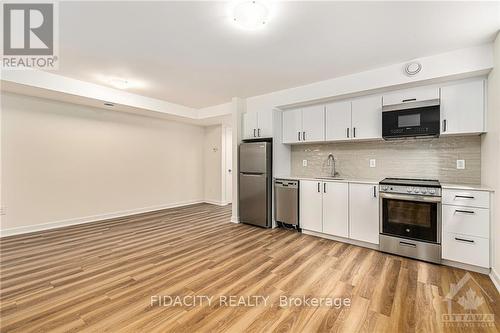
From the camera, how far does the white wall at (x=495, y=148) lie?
2264mm

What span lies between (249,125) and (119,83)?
2.42 meters

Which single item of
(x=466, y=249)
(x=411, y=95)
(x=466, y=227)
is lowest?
(x=466, y=249)

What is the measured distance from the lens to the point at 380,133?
3.35 metres

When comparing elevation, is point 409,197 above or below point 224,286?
above

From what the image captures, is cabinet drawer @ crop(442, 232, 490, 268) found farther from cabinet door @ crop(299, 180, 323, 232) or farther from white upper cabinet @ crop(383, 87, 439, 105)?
white upper cabinet @ crop(383, 87, 439, 105)

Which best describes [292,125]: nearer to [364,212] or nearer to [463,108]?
[364,212]

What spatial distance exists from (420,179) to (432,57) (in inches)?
64.2

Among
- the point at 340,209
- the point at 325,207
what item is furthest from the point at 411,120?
the point at 325,207

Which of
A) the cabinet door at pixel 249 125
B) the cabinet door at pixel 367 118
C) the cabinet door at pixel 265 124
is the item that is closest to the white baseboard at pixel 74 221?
the cabinet door at pixel 249 125

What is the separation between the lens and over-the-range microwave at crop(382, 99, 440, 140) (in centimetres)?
289

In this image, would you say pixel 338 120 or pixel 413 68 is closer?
pixel 413 68

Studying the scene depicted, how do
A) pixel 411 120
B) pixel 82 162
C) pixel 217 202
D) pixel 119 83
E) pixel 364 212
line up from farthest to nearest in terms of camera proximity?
pixel 217 202, pixel 82 162, pixel 119 83, pixel 364 212, pixel 411 120

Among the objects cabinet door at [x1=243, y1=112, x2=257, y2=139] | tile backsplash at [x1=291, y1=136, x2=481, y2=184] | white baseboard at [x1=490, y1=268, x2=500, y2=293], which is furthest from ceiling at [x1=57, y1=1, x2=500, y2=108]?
white baseboard at [x1=490, y1=268, x2=500, y2=293]

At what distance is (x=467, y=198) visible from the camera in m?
2.57
